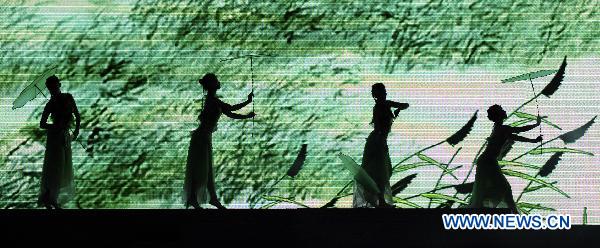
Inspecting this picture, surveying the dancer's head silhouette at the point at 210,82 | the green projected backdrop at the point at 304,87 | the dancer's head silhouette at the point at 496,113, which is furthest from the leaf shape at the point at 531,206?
the dancer's head silhouette at the point at 210,82

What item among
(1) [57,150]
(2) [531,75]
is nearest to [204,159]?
(1) [57,150]

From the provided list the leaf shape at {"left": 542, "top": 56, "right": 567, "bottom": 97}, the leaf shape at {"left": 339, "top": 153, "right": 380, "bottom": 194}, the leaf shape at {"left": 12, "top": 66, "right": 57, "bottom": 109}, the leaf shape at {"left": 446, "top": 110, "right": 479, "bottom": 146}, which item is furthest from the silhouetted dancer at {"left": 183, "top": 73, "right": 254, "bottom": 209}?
the leaf shape at {"left": 542, "top": 56, "right": 567, "bottom": 97}

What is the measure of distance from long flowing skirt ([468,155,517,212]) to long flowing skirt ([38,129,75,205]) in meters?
2.84

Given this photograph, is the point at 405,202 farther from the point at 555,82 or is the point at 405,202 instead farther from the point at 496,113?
the point at 496,113

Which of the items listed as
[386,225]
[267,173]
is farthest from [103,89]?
[386,225]

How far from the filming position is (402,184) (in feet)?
32.6

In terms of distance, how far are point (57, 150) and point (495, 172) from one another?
3.02m

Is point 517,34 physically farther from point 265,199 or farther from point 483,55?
point 265,199

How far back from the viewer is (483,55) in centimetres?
1012

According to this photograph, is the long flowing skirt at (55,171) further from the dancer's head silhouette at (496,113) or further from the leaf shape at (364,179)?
the dancer's head silhouette at (496,113)

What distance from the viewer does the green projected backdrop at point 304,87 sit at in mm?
9977

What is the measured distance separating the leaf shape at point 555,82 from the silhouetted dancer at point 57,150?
4.35 m

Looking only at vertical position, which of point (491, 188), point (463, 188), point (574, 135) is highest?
point (574, 135)

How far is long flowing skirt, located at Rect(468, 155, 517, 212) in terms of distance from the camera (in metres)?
7.89
